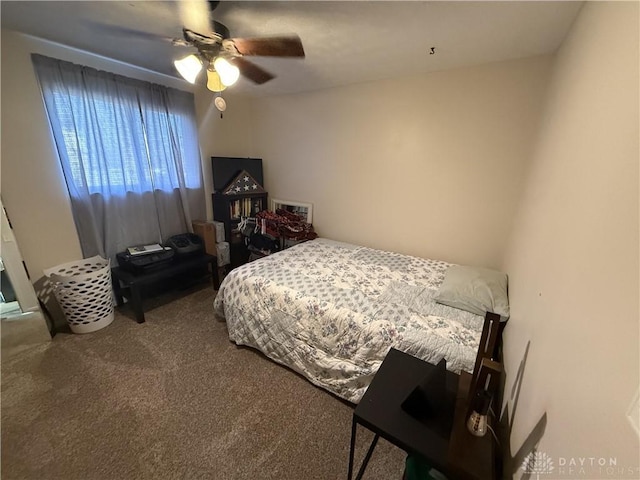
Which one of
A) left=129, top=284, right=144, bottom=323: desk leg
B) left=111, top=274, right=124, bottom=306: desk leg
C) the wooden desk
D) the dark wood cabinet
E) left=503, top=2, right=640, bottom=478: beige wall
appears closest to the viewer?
left=503, top=2, right=640, bottom=478: beige wall

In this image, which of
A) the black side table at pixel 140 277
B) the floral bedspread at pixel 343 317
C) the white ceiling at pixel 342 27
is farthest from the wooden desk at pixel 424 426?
the black side table at pixel 140 277

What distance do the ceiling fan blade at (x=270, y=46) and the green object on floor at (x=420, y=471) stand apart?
199 centimetres

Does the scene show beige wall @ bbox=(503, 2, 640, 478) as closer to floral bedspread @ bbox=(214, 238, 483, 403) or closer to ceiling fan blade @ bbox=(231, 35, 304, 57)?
floral bedspread @ bbox=(214, 238, 483, 403)

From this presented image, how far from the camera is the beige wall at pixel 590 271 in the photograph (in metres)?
0.45

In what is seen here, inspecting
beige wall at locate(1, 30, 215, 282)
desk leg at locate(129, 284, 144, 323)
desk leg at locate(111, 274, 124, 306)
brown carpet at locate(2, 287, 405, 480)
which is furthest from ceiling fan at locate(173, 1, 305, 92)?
desk leg at locate(111, 274, 124, 306)

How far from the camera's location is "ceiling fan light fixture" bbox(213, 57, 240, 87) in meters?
1.42

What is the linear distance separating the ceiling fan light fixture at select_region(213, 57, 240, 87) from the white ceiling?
0.85 ft

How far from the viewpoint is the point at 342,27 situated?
5.03ft

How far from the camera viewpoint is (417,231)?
2.62m

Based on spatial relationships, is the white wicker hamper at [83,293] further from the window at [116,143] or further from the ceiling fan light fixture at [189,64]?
the ceiling fan light fixture at [189,64]

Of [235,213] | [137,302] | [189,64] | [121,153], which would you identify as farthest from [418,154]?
[137,302]

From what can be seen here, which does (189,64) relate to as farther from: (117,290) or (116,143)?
(117,290)

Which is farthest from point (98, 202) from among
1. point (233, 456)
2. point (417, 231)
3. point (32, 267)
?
point (417, 231)

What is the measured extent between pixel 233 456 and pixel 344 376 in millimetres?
720
